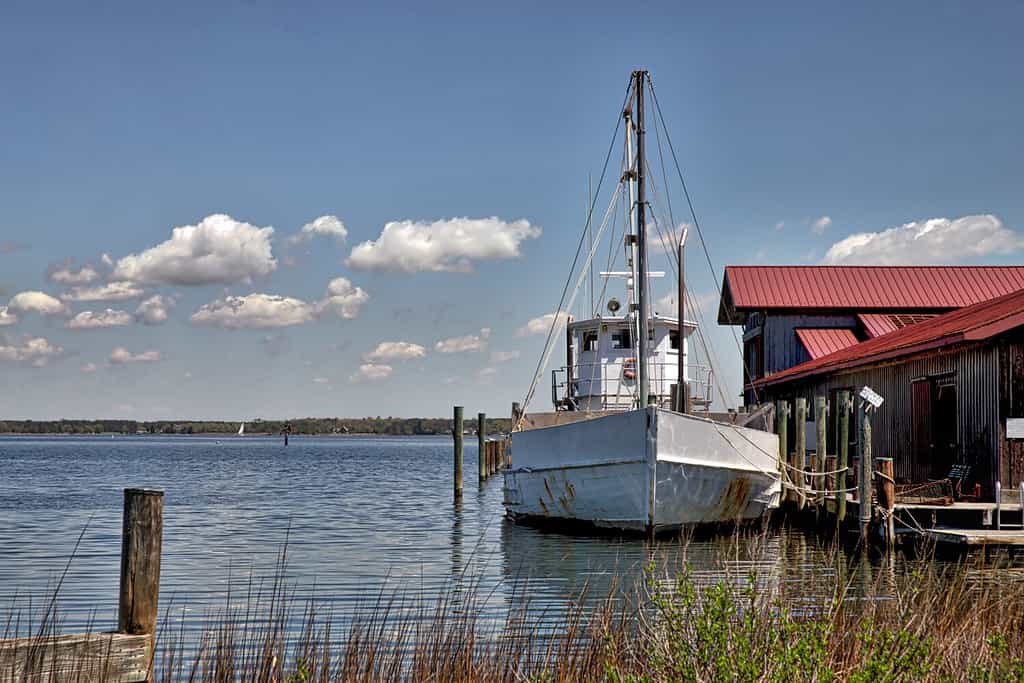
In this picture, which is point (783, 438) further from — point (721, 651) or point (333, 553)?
point (721, 651)

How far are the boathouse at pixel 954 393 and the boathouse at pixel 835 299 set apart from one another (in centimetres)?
956

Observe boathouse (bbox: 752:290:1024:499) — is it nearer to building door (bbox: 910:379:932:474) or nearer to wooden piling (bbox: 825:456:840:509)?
building door (bbox: 910:379:932:474)

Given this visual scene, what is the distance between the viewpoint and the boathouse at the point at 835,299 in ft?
118

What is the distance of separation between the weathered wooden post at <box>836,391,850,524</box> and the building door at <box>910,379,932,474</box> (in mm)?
1943

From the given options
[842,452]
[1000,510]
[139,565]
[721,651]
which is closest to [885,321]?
[842,452]

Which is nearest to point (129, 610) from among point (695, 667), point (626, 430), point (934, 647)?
point (695, 667)

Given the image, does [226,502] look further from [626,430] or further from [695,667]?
[695,667]

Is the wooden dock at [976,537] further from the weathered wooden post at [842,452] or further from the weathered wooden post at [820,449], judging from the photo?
the weathered wooden post at [820,449]

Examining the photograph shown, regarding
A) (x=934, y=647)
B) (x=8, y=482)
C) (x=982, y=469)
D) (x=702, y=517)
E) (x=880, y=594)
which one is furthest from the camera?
(x=8, y=482)

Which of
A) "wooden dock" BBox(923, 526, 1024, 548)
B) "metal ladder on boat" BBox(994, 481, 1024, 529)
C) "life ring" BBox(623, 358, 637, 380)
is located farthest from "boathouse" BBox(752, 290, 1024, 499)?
"life ring" BBox(623, 358, 637, 380)

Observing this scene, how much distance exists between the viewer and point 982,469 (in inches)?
720

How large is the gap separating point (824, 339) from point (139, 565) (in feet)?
105

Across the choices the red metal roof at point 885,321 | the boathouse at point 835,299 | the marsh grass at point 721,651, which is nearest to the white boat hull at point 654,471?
the marsh grass at point 721,651

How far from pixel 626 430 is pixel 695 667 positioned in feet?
43.1
